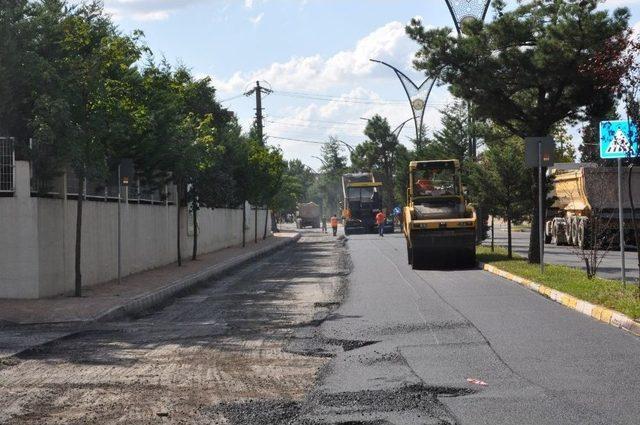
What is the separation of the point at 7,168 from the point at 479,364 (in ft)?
35.7

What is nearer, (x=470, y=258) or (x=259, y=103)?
(x=470, y=258)

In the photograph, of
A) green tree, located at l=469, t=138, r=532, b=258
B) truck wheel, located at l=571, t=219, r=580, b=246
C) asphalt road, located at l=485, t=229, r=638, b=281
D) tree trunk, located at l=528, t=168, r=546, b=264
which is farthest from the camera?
truck wheel, located at l=571, t=219, r=580, b=246

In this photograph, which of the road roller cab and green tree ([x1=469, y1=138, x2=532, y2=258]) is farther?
green tree ([x1=469, y1=138, x2=532, y2=258])

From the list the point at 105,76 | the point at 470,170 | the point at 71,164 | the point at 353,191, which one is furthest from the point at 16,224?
the point at 353,191

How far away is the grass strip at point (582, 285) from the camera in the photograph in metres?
13.4

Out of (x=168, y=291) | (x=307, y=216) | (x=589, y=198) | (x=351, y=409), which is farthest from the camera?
(x=307, y=216)

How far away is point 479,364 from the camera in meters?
9.21

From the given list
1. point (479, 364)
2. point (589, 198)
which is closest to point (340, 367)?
point (479, 364)

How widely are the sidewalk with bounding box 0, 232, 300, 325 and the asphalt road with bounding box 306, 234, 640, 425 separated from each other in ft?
12.8

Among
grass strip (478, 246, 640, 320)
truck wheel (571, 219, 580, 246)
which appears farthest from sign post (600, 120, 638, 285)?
truck wheel (571, 219, 580, 246)

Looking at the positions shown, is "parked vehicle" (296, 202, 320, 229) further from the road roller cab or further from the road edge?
the road roller cab

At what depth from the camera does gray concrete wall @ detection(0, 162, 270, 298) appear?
54.7 feet

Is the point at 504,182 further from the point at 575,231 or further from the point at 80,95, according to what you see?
the point at 80,95

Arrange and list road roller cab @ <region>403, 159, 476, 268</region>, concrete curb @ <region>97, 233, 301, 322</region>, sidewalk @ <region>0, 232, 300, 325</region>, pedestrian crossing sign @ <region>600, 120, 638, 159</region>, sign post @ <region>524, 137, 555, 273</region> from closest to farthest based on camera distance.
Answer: pedestrian crossing sign @ <region>600, 120, 638, 159</region> → sidewalk @ <region>0, 232, 300, 325</region> → concrete curb @ <region>97, 233, 301, 322</region> → sign post @ <region>524, 137, 555, 273</region> → road roller cab @ <region>403, 159, 476, 268</region>
